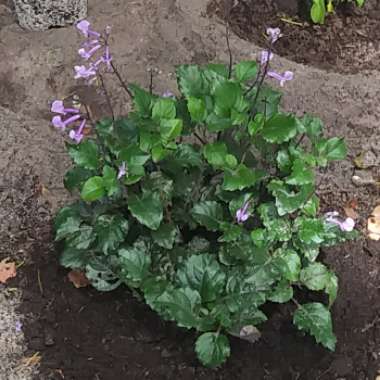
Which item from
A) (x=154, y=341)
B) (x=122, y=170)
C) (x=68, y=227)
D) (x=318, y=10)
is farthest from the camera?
(x=318, y=10)

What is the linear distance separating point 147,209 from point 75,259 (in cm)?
45

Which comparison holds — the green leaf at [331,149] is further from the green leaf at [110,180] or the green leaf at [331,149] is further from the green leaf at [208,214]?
the green leaf at [110,180]

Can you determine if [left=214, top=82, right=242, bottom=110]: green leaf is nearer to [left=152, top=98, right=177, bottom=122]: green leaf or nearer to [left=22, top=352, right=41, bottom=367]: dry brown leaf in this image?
[left=152, top=98, right=177, bottom=122]: green leaf

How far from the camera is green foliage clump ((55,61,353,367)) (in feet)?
8.82

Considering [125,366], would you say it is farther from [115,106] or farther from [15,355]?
[115,106]

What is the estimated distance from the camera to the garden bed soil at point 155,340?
9.73ft

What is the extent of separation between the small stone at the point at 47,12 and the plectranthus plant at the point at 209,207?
1.44 m

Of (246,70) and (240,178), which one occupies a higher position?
(246,70)

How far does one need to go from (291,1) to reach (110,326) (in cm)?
210

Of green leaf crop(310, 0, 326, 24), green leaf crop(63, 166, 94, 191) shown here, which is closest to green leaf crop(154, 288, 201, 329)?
green leaf crop(63, 166, 94, 191)

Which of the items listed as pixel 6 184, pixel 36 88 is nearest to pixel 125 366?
pixel 6 184

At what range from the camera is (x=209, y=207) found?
2.83m

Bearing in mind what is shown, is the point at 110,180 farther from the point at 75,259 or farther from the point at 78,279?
the point at 78,279

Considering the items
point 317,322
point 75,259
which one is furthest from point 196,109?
point 317,322
